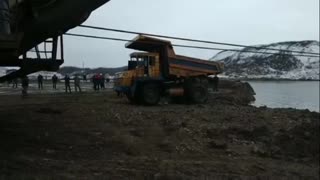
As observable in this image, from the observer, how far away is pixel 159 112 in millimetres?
26156

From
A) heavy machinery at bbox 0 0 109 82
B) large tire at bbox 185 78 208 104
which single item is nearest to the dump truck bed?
large tire at bbox 185 78 208 104

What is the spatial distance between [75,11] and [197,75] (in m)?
20.6

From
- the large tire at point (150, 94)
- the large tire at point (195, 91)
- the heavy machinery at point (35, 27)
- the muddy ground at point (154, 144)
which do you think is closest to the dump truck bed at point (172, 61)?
the large tire at point (195, 91)

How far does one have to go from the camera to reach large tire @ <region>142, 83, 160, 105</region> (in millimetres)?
31266

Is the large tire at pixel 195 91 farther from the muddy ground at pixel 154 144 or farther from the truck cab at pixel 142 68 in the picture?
the muddy ground at pixel 154 144

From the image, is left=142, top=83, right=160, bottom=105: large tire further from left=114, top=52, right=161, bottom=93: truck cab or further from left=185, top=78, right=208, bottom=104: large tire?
left=185, top=78, right=208, bottom=104: large tire

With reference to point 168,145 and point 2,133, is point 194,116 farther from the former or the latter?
point 2,133

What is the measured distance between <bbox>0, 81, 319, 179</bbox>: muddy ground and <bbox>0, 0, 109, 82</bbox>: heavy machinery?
7.09ft

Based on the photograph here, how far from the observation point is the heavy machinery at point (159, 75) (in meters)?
31.3

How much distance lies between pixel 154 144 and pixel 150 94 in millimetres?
13129

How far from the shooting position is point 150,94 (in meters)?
31.5

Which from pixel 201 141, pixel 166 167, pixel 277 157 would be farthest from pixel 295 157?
pixel 166 167

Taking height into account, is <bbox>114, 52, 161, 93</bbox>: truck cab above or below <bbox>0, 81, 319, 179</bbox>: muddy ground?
above

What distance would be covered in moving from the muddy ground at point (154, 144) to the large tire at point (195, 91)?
6.57 metres
